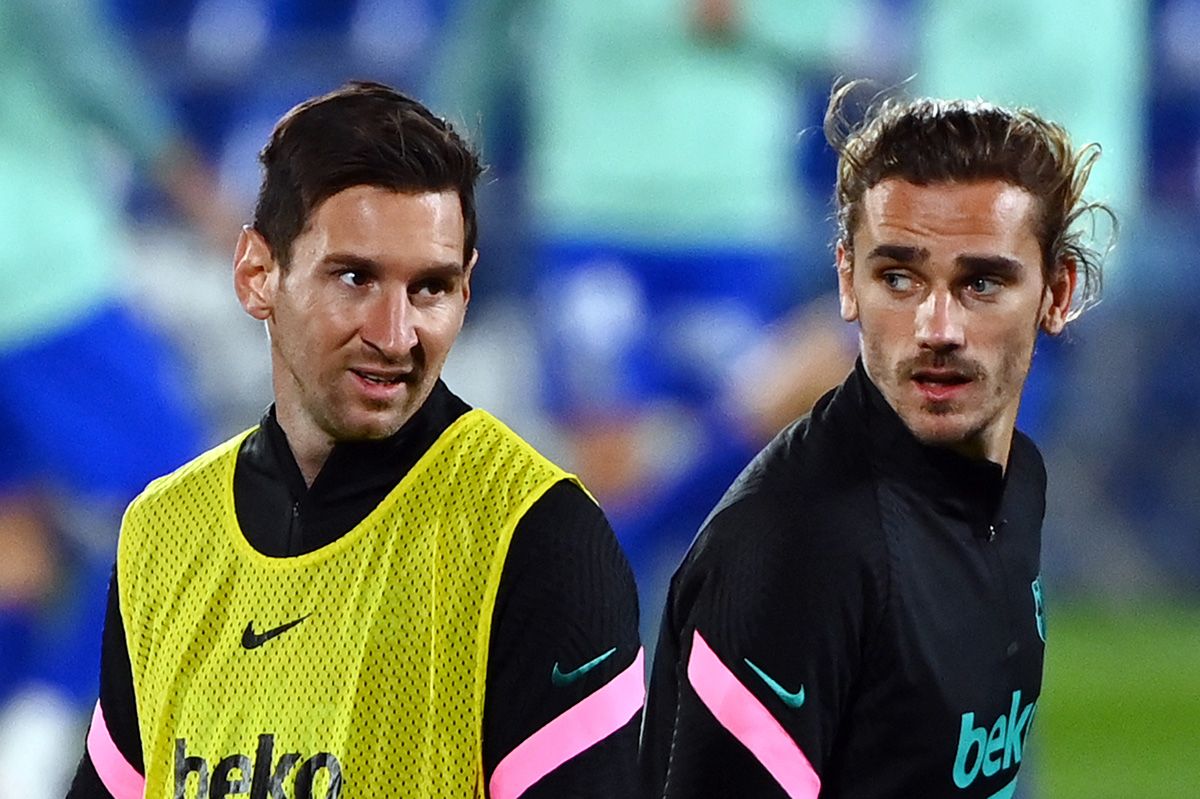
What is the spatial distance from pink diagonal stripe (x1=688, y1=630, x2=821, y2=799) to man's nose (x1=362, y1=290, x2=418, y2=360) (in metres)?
0.47

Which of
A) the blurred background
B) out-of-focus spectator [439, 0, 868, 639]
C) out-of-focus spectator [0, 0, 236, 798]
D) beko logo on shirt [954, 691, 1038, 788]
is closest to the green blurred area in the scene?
the blurred background

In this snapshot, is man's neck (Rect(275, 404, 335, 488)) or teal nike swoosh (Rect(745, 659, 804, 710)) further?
man's neck (Rect(275, 404, 335, 488))

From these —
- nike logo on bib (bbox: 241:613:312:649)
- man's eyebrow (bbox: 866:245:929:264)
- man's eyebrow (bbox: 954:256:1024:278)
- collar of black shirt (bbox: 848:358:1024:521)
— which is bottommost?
nike logo on bib (bbox: 241:613:312:649)

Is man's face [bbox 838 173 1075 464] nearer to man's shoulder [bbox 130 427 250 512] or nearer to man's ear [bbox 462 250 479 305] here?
man's ear [bbox 462 250 479 305]

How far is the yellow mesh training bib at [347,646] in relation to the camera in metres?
2.58

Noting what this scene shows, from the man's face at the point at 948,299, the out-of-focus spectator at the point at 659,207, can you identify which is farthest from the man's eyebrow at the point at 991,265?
the out-of-focus spectator at the point at 659,207

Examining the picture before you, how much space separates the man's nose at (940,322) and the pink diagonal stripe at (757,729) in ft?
1.43

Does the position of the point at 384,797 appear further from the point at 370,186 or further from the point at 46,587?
the point at 46,587

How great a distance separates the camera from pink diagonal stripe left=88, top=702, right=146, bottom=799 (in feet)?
9.20

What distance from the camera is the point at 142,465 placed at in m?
5.95

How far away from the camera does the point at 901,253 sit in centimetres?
279

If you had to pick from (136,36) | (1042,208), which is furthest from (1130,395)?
(1042,208)

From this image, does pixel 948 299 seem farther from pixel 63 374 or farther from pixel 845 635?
pixel 63 374

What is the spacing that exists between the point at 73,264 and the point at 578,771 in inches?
153
